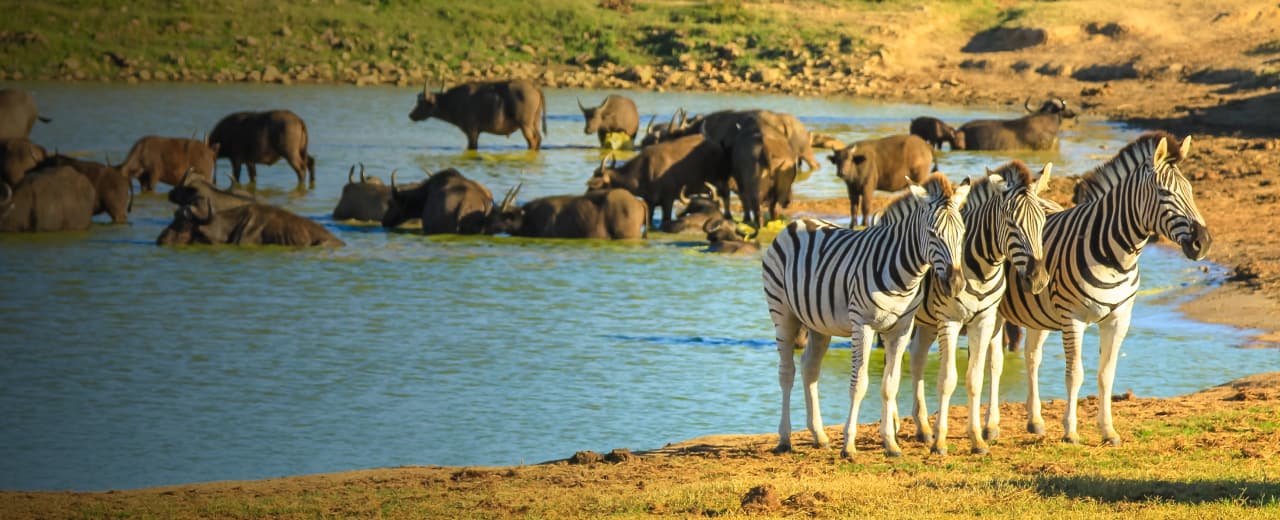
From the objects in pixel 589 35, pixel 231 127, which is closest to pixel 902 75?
pixel 589 35

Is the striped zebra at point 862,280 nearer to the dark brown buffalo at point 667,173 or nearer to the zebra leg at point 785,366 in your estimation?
the zebra leg at point 785,366

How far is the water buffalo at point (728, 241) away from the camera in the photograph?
64.7 ft

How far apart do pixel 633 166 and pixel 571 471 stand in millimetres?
12678

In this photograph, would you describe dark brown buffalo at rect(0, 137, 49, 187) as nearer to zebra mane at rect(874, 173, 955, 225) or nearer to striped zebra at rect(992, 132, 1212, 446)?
zebra mane at rect(874, 173, 955, 225)

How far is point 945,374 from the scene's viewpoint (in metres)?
9.04

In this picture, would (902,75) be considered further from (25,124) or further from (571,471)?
(571,471)

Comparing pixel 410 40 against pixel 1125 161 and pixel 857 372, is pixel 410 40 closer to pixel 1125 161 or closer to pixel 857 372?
pixel 1125 161

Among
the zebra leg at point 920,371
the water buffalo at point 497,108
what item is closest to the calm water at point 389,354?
the zebra leg at point 920,371

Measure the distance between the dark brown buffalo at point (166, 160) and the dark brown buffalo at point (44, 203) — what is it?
363 centimetres

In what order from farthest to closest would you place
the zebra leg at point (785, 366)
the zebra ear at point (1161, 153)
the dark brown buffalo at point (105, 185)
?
the dark brown buffalo at point (105, 185) → the zebra leg at point (785, 366) → the zebra ear at point (1161, 153)

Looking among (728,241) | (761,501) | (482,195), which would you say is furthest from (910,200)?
(482,195)

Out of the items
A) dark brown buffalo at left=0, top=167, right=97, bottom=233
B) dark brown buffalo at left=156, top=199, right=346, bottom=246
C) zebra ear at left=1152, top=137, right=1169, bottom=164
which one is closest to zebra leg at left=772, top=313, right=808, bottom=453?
zebra ear at left=1152, top=137, right=1169, bottom=164

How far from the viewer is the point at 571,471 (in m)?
9.32

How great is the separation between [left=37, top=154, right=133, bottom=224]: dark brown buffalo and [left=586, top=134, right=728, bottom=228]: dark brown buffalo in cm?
615
